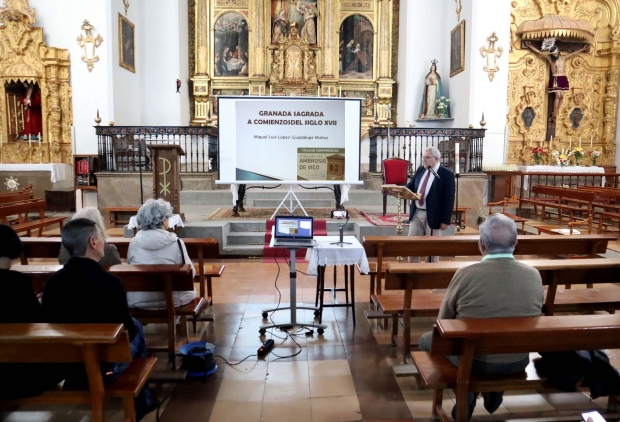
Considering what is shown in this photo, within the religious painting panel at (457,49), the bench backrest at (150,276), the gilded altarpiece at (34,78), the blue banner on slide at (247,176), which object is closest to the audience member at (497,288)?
the bench backrest at (150,276)

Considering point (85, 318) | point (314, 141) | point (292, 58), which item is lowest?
point (85, 318)

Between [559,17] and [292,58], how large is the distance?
22.0 feet

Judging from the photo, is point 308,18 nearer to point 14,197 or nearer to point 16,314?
point 14,197

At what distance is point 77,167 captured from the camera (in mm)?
9531

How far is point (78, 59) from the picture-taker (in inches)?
414

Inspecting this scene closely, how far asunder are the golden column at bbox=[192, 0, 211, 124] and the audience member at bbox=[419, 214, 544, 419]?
11.5 meters

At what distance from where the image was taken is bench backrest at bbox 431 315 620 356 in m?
2.03

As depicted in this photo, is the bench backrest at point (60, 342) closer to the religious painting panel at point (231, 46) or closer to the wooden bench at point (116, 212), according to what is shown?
the wooden bench at point (116, 212)

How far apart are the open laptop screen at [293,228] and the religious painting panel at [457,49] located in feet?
30.9

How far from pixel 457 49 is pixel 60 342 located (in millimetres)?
12006

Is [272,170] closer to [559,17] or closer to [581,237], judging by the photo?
[581,237]

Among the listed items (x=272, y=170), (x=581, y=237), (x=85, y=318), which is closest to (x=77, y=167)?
(x=272, y=170)

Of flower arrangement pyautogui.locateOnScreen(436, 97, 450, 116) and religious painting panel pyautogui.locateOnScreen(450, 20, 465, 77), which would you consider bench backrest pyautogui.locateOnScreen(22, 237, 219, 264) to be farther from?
flower arrangement pyautogui.locateOnScreen(436, 97, 450, 116)

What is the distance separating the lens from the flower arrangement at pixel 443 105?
12.4m
